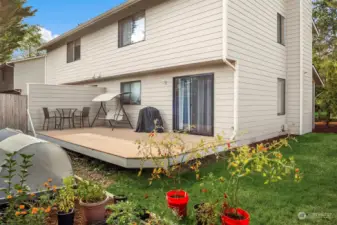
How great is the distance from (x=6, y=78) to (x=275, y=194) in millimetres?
23699

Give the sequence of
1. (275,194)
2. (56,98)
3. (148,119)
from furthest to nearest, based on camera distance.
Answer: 1. (56,98)
2. (148,119)
3. (275,194)

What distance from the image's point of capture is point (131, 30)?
9.05 meters

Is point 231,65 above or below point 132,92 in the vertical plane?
above

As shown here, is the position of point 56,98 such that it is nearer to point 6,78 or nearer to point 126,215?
point 126,215

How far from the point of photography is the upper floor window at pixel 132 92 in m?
9.33

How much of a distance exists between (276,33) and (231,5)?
10.6 feet

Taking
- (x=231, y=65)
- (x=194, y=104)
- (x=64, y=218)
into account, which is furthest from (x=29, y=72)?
(x=64, y=218)

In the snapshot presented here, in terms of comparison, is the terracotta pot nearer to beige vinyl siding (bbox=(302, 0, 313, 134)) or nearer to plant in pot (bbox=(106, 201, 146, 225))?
plant in pot (bbox=(106, 201, 146, 225))

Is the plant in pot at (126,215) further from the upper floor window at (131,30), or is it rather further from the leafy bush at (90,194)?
the upper floor window at (131,30)

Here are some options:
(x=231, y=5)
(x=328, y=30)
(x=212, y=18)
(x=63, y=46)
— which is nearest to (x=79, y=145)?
(x=212, y=18)

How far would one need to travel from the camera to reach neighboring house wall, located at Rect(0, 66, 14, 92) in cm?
1997

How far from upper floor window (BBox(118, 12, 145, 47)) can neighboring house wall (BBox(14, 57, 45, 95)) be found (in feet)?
30.6

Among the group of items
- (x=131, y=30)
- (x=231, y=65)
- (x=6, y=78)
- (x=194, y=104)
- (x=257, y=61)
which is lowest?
(x=194, y=104)

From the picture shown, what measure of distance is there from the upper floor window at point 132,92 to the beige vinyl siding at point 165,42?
600 mm
